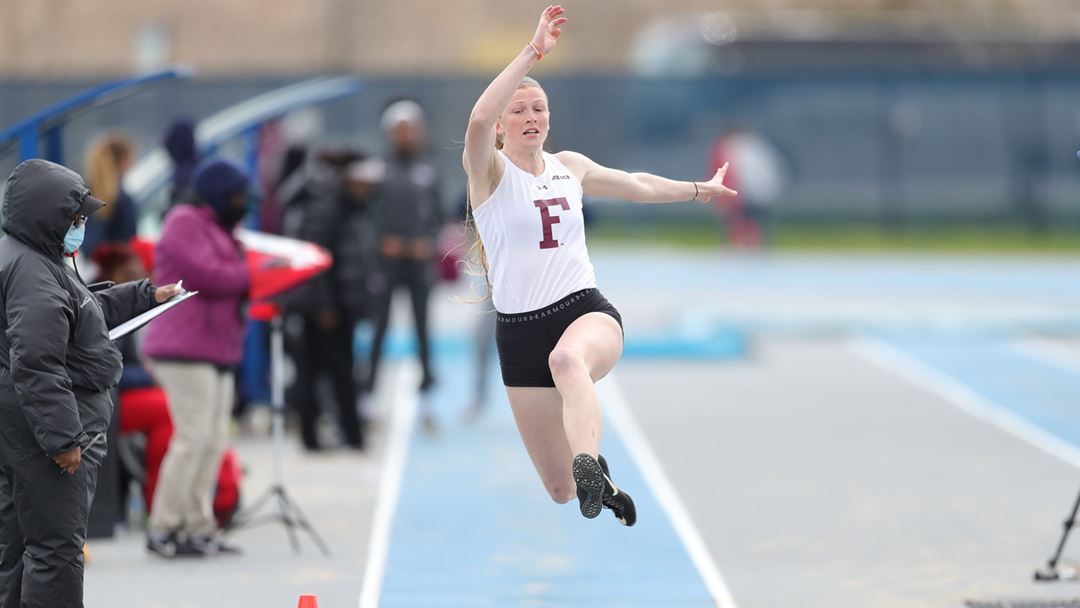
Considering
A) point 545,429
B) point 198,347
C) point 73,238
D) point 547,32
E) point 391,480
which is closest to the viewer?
point 73,238

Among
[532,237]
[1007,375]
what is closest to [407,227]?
[532,237]

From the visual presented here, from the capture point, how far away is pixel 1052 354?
58.8ft

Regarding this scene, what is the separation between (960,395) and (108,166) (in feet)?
25.2

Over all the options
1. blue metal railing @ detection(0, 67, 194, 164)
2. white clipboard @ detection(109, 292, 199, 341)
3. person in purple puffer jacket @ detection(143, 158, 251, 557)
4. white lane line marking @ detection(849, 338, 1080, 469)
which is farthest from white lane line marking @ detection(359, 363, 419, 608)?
white lane line marking @ detection(849, 338, 1080, 469)

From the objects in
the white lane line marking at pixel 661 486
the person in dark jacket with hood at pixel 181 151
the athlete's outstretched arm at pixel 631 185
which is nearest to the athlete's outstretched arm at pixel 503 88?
the athlete's outstretched arm at pixel 631 185

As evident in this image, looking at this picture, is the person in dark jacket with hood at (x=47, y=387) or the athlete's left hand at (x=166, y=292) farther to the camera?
the athlete's left hand at (x=166, y=292)

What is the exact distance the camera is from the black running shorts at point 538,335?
25.0 feet

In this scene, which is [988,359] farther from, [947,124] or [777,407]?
[947,124]

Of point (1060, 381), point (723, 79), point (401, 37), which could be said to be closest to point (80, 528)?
point (1060, 381)

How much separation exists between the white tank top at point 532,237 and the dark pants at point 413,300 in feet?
18.2

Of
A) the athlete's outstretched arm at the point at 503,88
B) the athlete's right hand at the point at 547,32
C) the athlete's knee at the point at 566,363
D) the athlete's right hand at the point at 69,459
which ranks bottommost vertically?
the athlete's right hand at the point at 69,459

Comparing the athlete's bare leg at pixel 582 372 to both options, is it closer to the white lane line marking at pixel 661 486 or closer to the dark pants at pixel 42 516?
the white lane line marking at pixel 661 486

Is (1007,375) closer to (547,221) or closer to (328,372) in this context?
(328,372)

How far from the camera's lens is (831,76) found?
30.6 m
